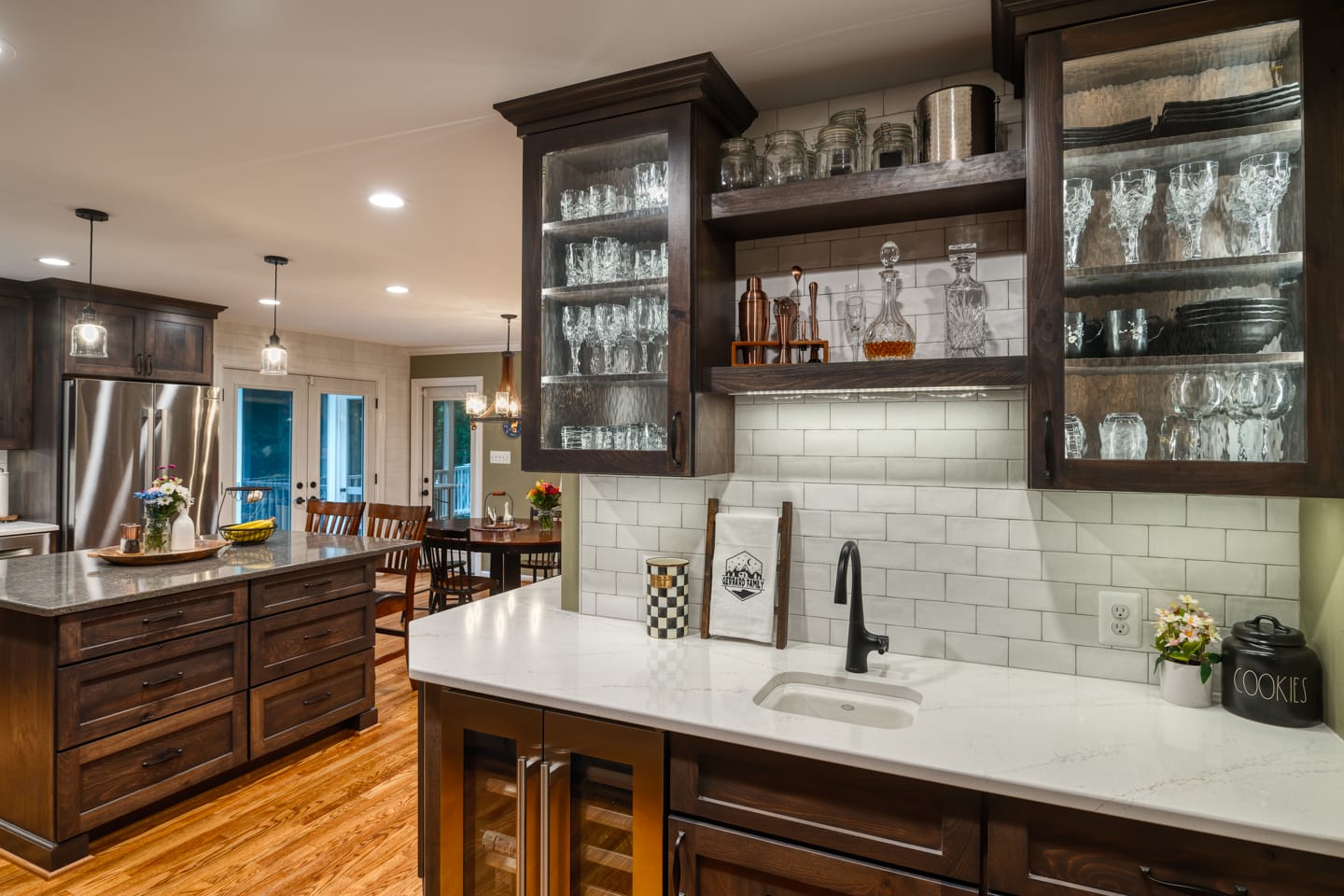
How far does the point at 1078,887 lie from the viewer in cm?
120

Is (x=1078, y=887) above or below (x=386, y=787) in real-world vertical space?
above

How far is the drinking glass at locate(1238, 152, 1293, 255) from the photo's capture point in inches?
52.7

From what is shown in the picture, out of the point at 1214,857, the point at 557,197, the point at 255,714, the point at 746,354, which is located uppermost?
the point at 557,197

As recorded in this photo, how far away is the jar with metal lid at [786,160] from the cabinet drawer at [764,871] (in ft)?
4.98

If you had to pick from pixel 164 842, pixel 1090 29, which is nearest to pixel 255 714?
pixel 164 842

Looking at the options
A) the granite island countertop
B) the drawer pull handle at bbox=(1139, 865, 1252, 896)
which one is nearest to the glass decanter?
the drawer pull handle at bbox=(1139, 865, 1252, 896)

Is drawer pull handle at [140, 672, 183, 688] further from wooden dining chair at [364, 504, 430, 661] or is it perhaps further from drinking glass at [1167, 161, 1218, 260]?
drinking glass at [1167, 161, 1218, 260]

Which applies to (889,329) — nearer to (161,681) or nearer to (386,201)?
(386,201)

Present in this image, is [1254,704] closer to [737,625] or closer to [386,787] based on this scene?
[737,625]

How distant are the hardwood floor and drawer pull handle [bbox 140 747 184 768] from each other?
235 mm

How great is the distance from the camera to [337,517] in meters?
4.75

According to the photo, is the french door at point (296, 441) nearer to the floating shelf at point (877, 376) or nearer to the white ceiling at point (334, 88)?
the white ceiling at point (334, 88)

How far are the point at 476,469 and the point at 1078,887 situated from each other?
6991mm

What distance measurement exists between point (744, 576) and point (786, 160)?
1.11 m
